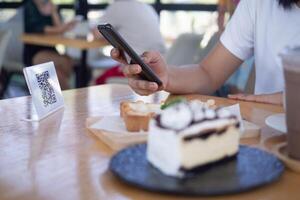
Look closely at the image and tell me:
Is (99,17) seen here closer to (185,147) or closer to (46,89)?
(46,89)

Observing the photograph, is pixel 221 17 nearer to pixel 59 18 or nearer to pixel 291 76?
pixel 59 18

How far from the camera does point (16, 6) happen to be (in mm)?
6461

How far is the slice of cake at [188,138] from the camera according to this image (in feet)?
2.40

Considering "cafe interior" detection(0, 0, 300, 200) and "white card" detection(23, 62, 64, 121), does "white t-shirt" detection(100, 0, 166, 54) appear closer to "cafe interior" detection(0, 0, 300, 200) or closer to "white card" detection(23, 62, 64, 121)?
"cafe interior" detection(0, 0, 300, 200)

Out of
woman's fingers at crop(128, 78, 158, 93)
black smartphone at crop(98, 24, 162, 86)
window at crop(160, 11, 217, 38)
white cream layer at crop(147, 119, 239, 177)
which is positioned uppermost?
black smartphone at crop(98, 24, 162, 86)

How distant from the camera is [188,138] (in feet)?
2.39

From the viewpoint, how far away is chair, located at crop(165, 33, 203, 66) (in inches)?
135

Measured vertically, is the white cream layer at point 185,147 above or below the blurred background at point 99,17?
above

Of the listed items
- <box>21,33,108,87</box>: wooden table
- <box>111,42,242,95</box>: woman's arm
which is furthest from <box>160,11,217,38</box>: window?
<box>111,42,242,95</box>: woman's arm

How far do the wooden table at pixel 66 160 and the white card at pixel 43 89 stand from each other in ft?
0.09

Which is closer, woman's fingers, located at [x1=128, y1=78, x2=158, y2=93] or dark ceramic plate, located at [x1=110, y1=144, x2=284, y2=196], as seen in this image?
dark ceramic plate, located at [x1=110, y1=144, x2=284, y2=196]

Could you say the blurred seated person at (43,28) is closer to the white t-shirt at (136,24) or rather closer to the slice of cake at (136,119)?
the white t-shirt at (136,24)

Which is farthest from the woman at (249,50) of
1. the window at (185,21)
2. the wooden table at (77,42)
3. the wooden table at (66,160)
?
the window at (185,21)

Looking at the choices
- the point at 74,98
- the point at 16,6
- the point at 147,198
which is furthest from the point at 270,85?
the point at 16,6
